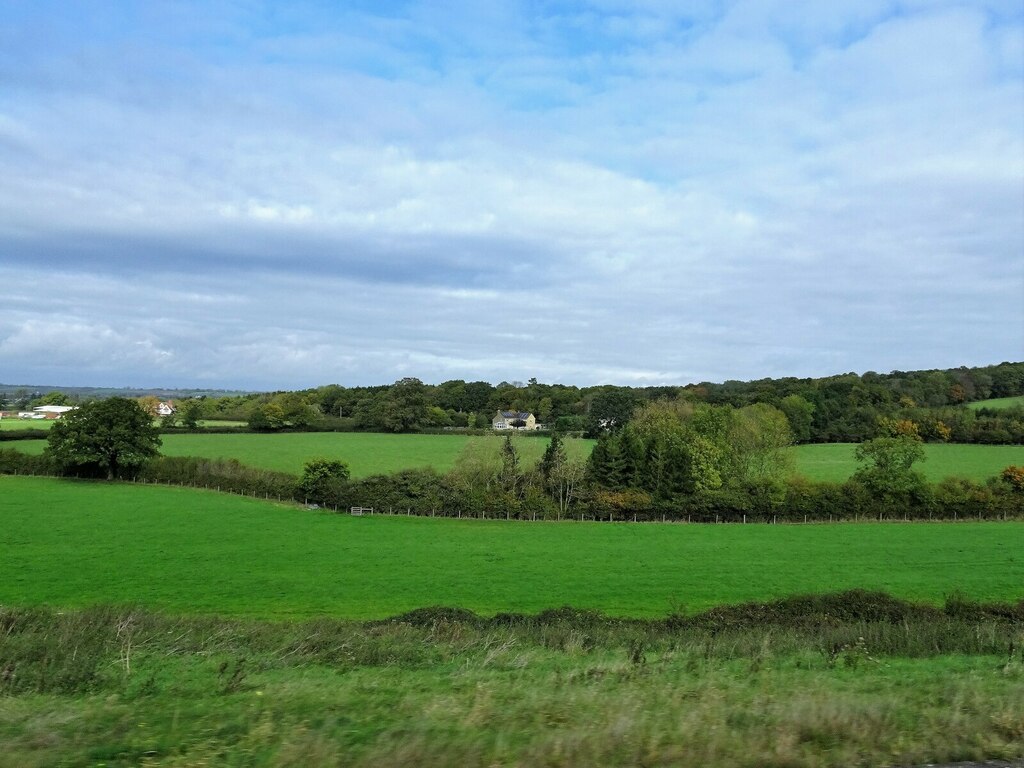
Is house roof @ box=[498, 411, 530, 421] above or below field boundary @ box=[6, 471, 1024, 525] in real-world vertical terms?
above

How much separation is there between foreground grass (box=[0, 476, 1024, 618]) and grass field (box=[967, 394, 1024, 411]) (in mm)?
63373

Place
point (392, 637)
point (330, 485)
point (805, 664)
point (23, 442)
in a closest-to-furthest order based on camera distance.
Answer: point (805, 664) → point (392, 637) → point (330, 485) → point (23, 442)

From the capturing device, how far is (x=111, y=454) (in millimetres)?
75375

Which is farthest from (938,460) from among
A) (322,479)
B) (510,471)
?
(322,479)

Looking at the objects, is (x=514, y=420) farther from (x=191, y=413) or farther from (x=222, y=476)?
(x=222, y=476)

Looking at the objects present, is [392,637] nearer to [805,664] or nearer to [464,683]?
[464,683]

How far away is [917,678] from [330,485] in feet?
194

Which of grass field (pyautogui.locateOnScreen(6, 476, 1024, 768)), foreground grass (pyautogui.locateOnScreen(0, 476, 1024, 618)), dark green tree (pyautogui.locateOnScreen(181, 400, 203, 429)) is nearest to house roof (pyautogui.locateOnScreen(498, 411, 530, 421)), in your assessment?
dark green tree (pyautogui.locateOnScreen(181, 400, 203, 429))

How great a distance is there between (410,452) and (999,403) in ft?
320

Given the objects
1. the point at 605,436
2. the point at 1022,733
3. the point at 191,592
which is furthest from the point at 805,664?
the point at 605,436

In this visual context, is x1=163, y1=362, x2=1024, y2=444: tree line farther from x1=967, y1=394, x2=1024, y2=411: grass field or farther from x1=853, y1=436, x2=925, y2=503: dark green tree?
x1=853, y1=436, x2=925, y2=503: dark green tree

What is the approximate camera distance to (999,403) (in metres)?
118

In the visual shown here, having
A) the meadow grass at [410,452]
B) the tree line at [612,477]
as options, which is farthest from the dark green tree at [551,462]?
the meadow grass at [410,452]

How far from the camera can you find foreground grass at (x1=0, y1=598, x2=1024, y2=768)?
6223 mm
